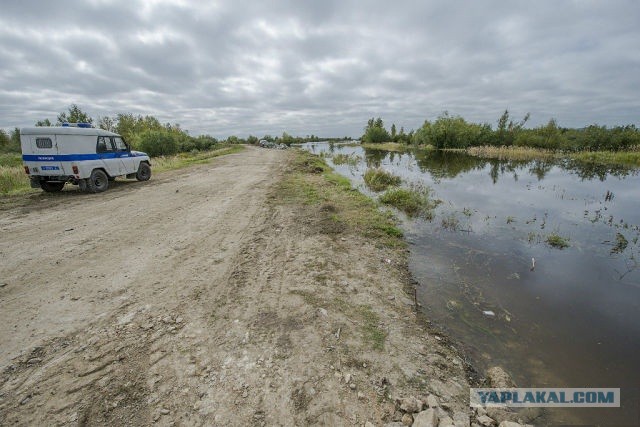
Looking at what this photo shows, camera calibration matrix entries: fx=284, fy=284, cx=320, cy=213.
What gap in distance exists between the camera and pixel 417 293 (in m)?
5.12

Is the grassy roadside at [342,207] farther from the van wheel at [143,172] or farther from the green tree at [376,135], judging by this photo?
the green tree at [376,135]

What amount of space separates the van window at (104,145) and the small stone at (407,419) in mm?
13711

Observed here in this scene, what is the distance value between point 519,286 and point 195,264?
629 centimetres

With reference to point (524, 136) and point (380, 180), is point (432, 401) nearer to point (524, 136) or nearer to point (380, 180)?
point (380, 180)

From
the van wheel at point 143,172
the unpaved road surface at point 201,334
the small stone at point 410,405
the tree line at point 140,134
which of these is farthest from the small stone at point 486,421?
the tree line at point 140,134

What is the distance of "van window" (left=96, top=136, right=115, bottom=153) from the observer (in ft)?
37.3

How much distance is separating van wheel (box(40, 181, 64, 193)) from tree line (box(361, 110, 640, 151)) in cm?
4907

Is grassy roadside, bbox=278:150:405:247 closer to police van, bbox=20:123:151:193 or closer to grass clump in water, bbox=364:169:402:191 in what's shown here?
grass clump in water, bbox=364:169:402:191

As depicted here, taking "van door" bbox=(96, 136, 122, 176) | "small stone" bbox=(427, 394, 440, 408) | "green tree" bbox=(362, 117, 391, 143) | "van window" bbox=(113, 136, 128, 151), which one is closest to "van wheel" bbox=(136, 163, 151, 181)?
"van window" bbox=(113, 136, 128, 151)

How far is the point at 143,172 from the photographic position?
46.9 feet

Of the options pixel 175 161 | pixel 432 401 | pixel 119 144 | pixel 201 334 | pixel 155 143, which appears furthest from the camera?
pixel 155 143

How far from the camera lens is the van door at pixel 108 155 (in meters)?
11.5

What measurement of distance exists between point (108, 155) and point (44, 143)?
2.07m

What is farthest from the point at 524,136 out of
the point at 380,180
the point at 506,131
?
the point at 380,180
